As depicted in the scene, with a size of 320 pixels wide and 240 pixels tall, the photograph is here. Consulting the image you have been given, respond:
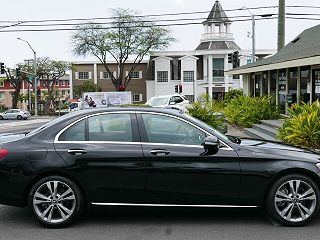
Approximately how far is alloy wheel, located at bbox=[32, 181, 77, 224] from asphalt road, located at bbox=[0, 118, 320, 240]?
0.53 ft

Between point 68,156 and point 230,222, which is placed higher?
point 68,156

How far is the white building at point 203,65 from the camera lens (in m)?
56.4

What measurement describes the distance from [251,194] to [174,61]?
54742mm

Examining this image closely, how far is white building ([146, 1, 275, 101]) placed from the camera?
185ft

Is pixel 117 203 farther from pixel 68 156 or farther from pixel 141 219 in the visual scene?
pixel 68 156

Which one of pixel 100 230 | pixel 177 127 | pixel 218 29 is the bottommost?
pixel 100 230

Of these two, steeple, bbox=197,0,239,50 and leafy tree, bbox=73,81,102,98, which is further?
leafy tree, bbox=73,81,102,98

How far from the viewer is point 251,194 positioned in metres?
→ 5.22

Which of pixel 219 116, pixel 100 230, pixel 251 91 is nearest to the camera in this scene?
pixel 100 230

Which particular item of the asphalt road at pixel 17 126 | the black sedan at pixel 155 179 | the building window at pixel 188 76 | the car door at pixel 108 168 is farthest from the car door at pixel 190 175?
the building window at pixel 188 76

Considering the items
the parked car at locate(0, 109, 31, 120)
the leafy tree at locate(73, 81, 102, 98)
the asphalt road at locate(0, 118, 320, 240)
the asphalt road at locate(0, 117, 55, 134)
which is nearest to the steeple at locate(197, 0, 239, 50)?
the leafy tree at locate(73, 81, 102, 98)

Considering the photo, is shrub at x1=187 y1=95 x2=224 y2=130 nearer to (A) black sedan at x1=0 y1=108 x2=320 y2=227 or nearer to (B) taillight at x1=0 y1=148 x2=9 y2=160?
(A) black sedan at x1=0 y1=108 x2=320 y2=227

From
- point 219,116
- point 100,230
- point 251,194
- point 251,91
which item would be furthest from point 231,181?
point 251,91

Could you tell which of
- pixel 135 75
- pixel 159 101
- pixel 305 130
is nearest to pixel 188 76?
pixel 135 75
